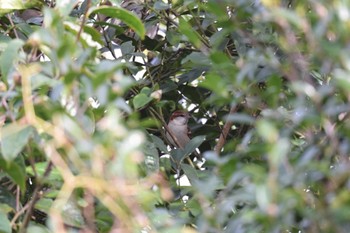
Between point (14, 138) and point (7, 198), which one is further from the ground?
point (14, 138)

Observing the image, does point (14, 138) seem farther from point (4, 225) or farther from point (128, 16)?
point (128, 16)

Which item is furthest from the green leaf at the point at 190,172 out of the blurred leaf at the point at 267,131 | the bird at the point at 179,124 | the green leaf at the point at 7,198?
the blurred leaf at the point at 267,131

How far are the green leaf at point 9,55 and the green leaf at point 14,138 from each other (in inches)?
5.6

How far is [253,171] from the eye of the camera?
2.63 ft

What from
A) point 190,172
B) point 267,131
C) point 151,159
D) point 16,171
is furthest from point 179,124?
point 267,131

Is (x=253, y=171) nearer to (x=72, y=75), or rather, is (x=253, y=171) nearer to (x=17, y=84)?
(x=72, y=75)

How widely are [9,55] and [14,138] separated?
6.6 inches

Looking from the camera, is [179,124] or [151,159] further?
[179,124]

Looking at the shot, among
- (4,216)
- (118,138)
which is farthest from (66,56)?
(4,216)

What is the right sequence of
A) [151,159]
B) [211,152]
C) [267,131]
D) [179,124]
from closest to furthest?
[267,131] → [211,152] → [151,159] → [179,124]

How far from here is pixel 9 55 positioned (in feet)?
3.99

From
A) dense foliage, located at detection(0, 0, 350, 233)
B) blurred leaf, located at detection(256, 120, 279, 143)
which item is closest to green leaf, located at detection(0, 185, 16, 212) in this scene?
dense foliage, located at detection(0, 0, 350, 233)

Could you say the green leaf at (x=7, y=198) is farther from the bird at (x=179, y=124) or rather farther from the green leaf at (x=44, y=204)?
the bird at (x=179, y=124)

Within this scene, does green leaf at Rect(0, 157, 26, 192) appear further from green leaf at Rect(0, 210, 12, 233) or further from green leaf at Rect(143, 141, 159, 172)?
green leaf at Rect(143, 141, 159, 172)
